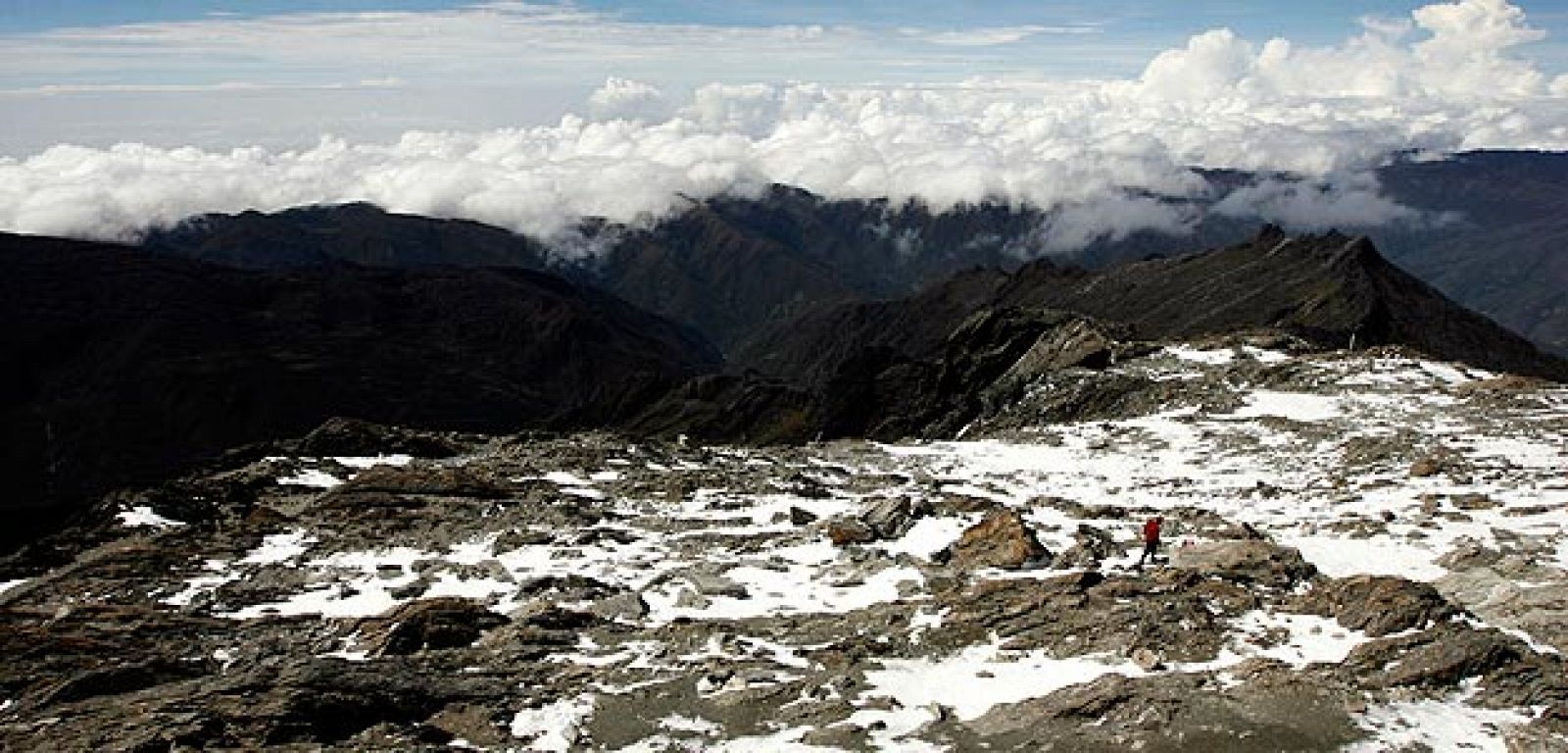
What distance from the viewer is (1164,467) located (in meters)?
40.6

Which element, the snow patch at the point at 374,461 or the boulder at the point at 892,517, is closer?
the boulder at the point at 892,517

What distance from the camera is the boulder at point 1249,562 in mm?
22281

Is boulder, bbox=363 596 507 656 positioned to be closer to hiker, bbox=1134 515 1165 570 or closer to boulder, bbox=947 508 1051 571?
boulder, bbox=947 508 1051 571

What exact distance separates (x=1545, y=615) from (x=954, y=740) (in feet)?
40.7

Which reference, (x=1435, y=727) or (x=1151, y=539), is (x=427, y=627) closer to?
(x=1151, y=539)

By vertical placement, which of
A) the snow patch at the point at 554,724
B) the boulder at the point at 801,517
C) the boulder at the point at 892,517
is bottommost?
the boulder at the point at 801,517

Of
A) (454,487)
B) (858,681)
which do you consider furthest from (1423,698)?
(454,487)

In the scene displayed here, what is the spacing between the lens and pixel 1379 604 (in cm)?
1911

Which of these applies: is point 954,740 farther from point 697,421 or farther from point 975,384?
point 697,421

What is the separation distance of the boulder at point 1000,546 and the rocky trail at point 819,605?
4.2 inches

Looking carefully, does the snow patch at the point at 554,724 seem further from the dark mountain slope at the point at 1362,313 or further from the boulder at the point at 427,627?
the dark mountain slope at the point at 1362,313

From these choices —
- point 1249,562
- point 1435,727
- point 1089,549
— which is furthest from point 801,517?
point 1435,727

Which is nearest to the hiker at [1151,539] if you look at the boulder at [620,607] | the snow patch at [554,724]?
the boulder at [620,607]

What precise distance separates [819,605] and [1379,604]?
37.5 feet
